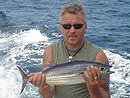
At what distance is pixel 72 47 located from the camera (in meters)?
3.12

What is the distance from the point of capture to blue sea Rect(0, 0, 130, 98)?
863cm

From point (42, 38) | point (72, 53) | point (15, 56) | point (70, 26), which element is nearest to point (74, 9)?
point (70, 26)

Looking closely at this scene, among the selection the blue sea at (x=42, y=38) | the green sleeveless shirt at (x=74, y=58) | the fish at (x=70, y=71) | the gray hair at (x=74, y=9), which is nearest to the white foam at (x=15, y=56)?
the blue sea at (x=42, y=38)

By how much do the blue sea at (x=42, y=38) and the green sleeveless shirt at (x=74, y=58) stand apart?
473 centimetres

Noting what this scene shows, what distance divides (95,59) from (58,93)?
64cm

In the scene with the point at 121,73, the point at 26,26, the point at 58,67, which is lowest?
the point at 121,73

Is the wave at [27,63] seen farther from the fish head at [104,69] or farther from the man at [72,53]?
the fish head at [104,69]

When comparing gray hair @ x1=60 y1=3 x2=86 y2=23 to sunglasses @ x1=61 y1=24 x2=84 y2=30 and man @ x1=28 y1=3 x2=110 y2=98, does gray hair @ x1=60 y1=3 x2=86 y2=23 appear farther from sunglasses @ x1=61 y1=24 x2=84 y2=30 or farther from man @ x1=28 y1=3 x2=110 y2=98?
sunglasses @ x1=61 y1=24 x2=84 y2=30

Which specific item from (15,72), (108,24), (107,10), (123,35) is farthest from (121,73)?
(107,10)

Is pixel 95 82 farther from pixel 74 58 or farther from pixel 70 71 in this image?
pixel 74 58

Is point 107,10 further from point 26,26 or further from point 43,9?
point 26,26

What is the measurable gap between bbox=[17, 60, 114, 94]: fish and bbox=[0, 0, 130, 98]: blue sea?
4953 mm

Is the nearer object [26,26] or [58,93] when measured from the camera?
[58,93]

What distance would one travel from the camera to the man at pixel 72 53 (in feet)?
9.70
